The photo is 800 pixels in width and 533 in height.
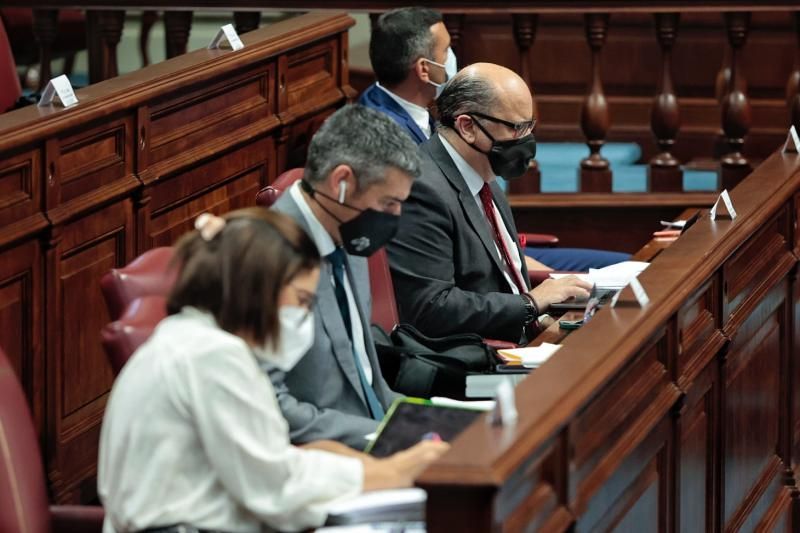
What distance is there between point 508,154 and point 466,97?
188mm

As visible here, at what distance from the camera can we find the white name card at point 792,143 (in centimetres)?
505

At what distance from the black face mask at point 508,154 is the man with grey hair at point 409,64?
79 centimetres

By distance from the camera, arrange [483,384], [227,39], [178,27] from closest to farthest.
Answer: [483,384], [227,39], [178,27]

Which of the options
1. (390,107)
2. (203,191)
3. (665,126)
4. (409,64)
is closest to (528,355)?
(203,191)

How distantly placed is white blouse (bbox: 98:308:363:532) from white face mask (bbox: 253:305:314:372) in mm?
60

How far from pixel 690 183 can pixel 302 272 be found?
14.8 feet

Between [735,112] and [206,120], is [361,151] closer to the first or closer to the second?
[206,120]

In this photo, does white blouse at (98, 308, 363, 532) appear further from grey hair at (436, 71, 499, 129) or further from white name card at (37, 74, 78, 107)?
grey hair at (436, 71, 499, 129)

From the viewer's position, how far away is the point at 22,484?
290cm

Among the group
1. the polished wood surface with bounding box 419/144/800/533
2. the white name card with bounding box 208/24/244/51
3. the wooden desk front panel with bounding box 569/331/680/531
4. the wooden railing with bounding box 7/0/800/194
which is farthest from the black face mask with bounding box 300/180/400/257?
the wooden railing with bounding box 7/0/800/194

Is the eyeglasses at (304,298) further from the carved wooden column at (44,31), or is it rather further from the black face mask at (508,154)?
the carved wooden column at (44,31)

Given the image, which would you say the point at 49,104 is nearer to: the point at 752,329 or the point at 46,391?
the point at 46,391

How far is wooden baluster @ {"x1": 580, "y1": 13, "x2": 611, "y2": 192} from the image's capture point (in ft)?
20.5

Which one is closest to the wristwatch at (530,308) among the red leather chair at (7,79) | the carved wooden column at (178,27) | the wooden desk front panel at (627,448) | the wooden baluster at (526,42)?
the wooden desk front panel at (627,448)
